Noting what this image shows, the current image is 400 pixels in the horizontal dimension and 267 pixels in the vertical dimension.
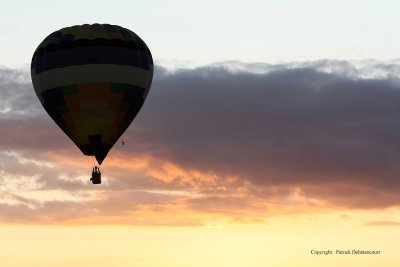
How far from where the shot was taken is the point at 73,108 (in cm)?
12075

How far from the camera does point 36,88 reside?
404 feet

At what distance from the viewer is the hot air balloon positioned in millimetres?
120438

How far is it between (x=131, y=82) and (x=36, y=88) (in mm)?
8570

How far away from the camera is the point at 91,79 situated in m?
120

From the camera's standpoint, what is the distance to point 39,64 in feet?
400

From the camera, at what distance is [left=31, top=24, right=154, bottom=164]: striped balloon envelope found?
395ft

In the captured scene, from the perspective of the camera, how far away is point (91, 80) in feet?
395

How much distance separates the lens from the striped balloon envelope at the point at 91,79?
120 m

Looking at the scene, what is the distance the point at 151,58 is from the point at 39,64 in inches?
396

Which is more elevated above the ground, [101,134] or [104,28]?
[104,28]

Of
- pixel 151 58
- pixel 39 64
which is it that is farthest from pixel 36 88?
pixel 151 58

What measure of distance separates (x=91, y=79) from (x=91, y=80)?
0.36 ft

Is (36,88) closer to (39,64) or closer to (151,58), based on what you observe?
(39,64)

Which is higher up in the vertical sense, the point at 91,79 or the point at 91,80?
the point at 91,79
